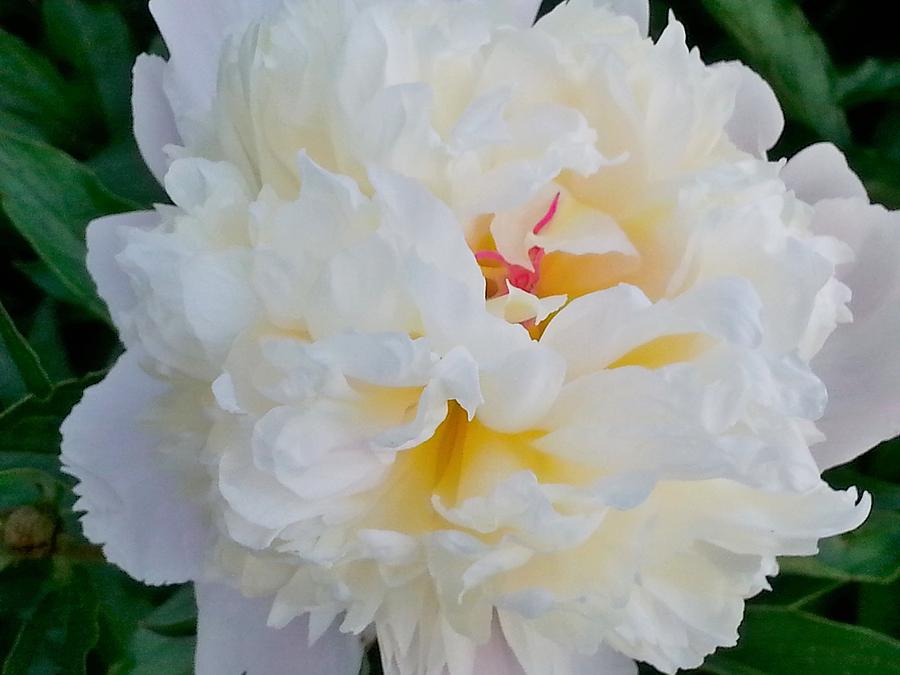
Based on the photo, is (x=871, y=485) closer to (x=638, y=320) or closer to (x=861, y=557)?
(x=861, y=557)

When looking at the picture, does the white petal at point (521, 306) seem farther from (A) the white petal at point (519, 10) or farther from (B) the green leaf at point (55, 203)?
(B) the green leaf at point (55, 203)

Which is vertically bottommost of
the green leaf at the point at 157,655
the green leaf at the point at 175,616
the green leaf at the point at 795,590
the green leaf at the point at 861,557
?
the green leaf at the point at 157,655

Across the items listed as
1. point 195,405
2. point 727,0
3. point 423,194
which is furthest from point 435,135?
point 727,0

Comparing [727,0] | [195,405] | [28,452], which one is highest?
[727,0]

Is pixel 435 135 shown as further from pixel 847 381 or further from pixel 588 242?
pixel 847 381

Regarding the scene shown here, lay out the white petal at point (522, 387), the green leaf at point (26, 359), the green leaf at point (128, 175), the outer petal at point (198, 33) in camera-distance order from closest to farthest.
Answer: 1. the white petal at point (522, 387)
2. the outer petal at point (198, 33)
3. the green leaf at point (26, 359)
4. the green leaf at point (128, 175)

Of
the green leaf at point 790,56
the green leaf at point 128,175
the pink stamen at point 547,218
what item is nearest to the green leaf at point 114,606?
the green leaf at point 128,175

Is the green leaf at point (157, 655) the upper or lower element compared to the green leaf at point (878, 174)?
lower

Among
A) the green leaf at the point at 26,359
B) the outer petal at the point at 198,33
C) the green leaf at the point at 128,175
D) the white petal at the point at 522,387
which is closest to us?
the white petal at the point at 522,387

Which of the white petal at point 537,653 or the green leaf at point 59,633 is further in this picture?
the green leaf at point 59,633
